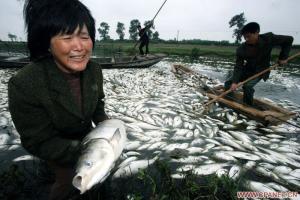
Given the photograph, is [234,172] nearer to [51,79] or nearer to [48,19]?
[51,79]

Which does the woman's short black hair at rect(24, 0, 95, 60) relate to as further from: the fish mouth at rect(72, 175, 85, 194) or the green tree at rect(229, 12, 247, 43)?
the green tree at rect(229, 12, 247, 43)

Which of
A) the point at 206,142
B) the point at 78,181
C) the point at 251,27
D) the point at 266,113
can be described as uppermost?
the point at 251,27

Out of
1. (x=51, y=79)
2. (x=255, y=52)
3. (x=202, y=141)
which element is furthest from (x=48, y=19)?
(x=255, y=52)

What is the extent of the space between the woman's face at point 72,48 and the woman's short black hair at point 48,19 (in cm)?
4

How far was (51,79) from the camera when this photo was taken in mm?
1904

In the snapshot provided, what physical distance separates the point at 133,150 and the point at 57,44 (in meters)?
2.43

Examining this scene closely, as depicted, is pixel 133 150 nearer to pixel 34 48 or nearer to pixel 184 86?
pixel 34 48

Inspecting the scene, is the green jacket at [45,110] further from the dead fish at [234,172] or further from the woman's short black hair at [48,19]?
the dead fish at [234,172]

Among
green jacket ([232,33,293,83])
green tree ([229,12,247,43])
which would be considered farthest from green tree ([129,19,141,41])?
green jacket ([232,33,293,83])

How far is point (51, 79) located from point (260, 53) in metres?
5.30

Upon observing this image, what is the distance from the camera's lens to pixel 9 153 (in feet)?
12.1

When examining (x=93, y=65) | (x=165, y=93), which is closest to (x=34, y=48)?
(x=93, y=65)

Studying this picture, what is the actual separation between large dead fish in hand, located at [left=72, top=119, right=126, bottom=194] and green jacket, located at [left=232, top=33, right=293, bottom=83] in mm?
5118

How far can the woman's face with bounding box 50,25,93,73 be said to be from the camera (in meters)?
1.84
